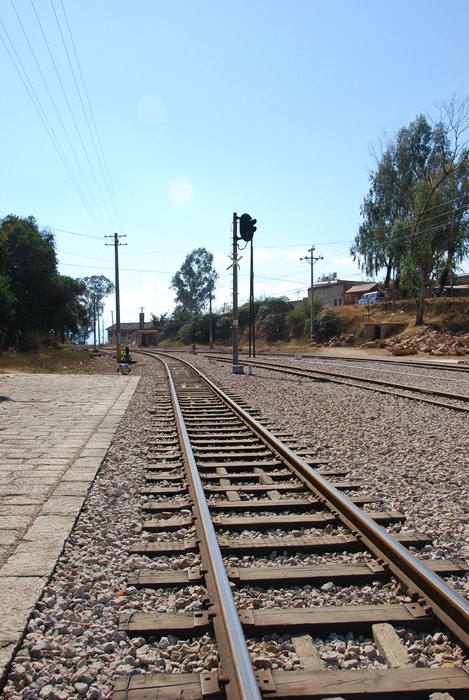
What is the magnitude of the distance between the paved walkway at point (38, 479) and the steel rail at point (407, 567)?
77.2 inches

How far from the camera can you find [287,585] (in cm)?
331

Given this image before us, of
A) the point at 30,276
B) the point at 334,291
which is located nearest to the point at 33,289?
the point at 30,276

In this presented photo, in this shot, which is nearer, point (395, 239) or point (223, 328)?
point (395, 239)

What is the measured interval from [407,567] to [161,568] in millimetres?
1449

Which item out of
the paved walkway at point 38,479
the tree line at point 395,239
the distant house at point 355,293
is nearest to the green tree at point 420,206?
the tree line at point 395,239

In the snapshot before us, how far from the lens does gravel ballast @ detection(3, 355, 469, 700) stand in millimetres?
2490

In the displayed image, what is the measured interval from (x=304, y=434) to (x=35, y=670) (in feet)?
19.8

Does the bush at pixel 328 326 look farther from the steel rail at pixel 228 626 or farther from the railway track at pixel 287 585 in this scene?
the steel rail at pixel 228 626

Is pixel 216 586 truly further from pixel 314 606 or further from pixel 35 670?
pixel 35 670

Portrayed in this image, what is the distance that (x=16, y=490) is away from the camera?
529 centimetres

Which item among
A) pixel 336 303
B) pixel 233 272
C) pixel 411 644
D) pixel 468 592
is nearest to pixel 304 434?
pixel 468 592

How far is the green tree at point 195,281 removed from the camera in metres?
92.9

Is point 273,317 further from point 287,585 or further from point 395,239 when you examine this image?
point 287,585

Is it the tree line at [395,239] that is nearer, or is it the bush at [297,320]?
the tree line at [395,239]
